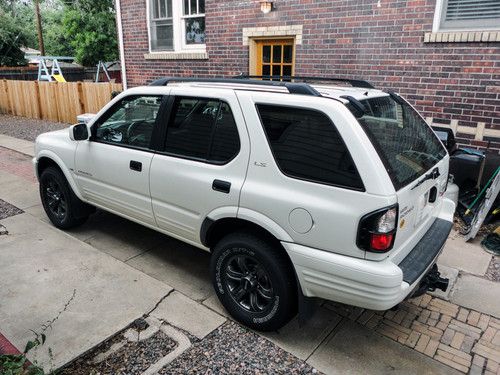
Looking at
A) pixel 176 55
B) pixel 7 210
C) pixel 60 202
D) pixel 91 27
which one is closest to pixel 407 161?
pixel 60 202

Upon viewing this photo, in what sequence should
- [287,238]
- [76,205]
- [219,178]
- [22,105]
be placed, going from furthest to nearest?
1. [22,105]
2. [76,205]
3. [219,178]
4. [287,238]

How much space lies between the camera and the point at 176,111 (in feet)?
11.3

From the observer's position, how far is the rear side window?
8.20ft

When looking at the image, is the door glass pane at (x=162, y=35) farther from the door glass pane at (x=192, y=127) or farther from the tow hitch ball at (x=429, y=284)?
the tow hitch ball at (x=429, y=284)

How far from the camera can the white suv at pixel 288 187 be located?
8.05 feet

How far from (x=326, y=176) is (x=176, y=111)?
4.96ft

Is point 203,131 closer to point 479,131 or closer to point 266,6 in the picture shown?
point 479,131

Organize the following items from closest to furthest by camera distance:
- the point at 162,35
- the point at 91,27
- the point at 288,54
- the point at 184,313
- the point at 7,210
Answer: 1. the point at 184,313
2. the point at 7,210
3. the point at 288,54
4. the point at 162,35
5. the point at 91,27

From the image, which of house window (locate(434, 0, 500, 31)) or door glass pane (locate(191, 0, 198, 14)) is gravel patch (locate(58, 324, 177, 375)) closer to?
house window (locate(434, 0, 500, 31))

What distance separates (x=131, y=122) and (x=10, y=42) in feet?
79.6

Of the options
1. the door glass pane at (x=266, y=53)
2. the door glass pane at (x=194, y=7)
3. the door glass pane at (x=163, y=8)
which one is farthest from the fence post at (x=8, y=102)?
the door glass pane at (x=266, y=53)

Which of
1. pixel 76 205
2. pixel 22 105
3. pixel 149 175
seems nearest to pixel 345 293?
pixel 149 175

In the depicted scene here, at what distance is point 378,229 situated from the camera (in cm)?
238

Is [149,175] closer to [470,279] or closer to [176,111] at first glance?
[176,111]
